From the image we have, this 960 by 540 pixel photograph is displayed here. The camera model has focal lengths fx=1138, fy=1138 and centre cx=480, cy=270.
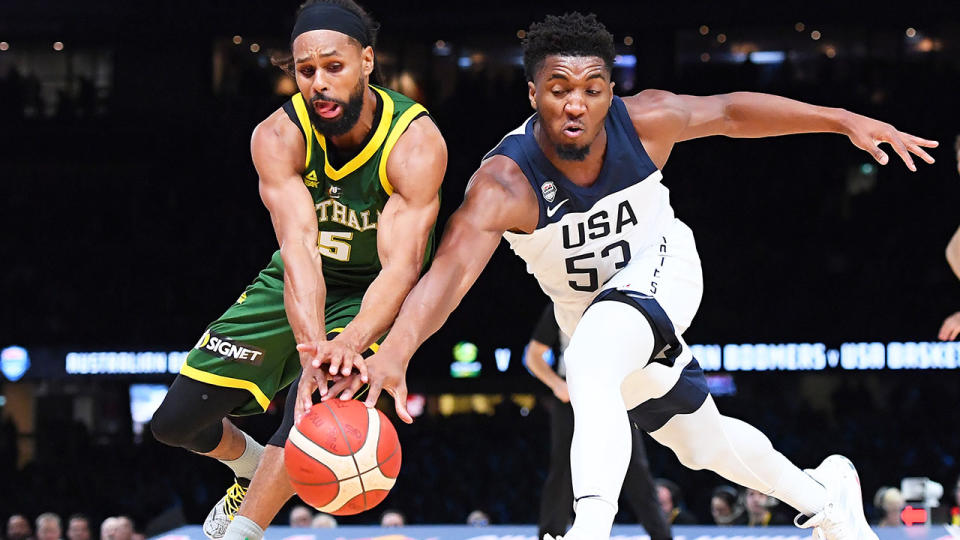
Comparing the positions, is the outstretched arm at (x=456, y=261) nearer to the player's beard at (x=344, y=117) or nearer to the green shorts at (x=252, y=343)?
the player's beard at (x=344, y=117)

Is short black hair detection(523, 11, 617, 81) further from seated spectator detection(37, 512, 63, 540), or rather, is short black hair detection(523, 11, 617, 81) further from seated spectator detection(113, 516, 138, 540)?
seated spectator detection(37, 512, 63, 540)

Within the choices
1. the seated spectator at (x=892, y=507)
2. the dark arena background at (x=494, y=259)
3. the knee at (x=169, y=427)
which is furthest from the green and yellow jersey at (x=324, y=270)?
the dark arena background at (x=494, y=259)

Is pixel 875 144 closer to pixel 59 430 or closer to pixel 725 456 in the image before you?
pixel 725 456

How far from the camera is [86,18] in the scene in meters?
16.8

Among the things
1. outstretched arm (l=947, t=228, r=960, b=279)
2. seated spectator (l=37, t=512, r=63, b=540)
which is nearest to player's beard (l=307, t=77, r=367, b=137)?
outstretched arm (l=947, t=228, r=960, b=279)

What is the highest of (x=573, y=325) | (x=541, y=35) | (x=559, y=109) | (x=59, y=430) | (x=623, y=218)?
(x=541, y=35)

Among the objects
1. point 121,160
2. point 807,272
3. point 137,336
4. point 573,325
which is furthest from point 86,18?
point 573,325

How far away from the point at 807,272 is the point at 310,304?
1169cm

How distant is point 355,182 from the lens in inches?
154

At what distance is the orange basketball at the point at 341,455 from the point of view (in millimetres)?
3344

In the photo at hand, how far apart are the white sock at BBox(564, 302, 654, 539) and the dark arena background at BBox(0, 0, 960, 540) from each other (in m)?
9.74

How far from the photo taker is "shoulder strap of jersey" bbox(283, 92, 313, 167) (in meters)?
3.88

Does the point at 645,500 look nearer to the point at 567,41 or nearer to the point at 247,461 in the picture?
the point at 247,461

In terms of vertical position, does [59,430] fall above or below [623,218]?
below
